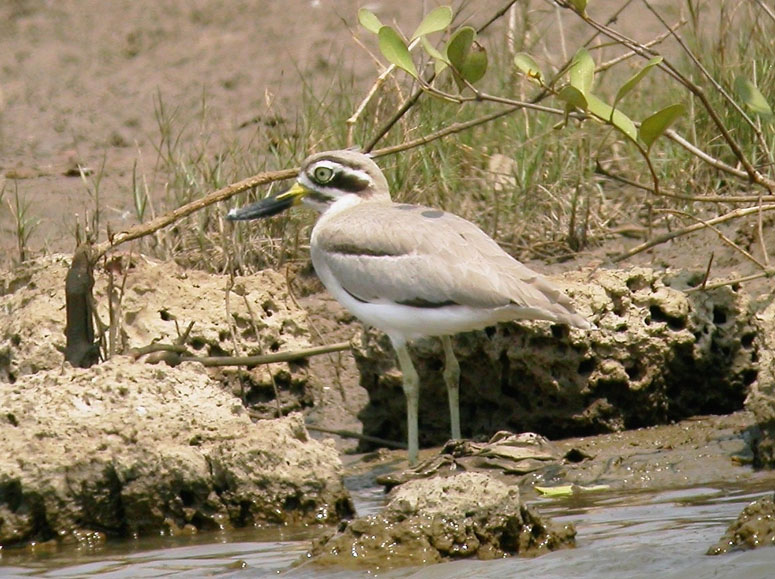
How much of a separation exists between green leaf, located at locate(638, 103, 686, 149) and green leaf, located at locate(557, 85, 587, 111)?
0.24 m

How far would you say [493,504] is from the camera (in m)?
5.21

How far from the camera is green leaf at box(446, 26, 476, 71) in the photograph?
585cm

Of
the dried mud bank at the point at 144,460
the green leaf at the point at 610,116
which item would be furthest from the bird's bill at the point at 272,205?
the green leaf at the point at 610,116

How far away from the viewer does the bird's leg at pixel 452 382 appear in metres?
7.20

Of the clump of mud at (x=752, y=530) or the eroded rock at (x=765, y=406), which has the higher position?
the eroded rock at (x=765, y=406)

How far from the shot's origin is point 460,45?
5922 mm

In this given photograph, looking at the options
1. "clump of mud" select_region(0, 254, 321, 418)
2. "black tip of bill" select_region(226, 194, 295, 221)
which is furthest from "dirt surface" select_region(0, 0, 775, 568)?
"black tip of bill" select_region(226, 194, 295, 221)

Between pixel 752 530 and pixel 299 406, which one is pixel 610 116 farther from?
pixel 299 406

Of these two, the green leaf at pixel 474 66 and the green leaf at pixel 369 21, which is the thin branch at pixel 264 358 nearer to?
the green leaf at pixel 369 21

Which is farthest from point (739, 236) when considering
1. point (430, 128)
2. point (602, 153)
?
point (430, 128)

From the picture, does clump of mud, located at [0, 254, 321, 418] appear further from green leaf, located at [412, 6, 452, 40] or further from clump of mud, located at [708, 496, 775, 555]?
clump of mud, located at [708, 496, 775, 555]

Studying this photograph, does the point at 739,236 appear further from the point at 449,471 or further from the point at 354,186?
the point at 449,471

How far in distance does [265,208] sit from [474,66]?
6.97 feet

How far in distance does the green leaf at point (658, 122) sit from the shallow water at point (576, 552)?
137 centimetres
